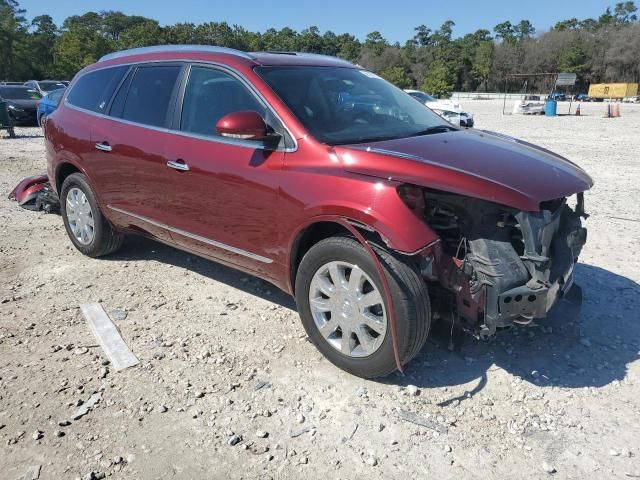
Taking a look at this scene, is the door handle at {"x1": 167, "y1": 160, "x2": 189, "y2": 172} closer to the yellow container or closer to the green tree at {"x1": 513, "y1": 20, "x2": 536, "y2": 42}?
the yellow container

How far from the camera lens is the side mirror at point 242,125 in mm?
3203

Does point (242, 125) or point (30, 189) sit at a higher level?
point (242, 125)

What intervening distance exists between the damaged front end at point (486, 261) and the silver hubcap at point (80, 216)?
3.51 m

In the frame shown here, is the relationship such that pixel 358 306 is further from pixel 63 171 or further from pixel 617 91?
pixel 617 91

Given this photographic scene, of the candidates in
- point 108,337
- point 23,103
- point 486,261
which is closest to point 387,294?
point 486,261

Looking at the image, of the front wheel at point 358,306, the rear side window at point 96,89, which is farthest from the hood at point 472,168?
the rear side window at point 96,89

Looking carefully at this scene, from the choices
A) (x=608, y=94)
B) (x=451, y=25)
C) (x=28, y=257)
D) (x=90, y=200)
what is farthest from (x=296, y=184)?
(x=451, y=25)

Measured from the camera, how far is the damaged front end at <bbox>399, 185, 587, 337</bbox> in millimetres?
2859

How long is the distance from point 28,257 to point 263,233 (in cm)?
315

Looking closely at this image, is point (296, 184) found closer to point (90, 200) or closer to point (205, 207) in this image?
point (205, 207)

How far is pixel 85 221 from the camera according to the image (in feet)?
17.1

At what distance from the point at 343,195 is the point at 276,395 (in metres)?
1.23

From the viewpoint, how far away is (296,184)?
3266 mm

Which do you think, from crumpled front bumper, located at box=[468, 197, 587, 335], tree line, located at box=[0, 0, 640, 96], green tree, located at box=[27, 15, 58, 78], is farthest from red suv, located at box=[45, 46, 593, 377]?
green tree, located at box=[27, 15, 58, 78]
